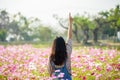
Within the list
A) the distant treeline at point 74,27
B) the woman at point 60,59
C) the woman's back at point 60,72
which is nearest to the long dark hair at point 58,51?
the woman at point 60,59

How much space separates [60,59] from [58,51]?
149 mm

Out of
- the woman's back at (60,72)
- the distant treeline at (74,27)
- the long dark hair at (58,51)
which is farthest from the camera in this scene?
the distant treeline at (74,27)

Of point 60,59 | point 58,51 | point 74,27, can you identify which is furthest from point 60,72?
point 74,27

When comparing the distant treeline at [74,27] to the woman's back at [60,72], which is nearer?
the woman's back at [60,72]

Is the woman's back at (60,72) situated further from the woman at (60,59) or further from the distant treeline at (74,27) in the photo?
the distant treeline at (74,27)

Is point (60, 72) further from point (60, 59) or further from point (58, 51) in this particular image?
point (58, 51)

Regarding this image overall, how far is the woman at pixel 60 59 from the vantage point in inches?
174

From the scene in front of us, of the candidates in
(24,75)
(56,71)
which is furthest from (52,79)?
(24,75)

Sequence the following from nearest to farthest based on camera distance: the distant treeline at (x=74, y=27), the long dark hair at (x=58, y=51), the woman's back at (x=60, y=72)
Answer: the long dark hair at (x=58, y=51) → the woman's back at (x=60, y=72) → the distant treeline at (x=74, y=27)

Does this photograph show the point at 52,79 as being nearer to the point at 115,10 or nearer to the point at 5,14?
the point at 115,10

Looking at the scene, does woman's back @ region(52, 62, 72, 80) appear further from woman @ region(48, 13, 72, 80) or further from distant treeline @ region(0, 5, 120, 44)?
distant treeline @ region(0, 5, 120, 44)

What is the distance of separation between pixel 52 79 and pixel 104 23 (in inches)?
1937

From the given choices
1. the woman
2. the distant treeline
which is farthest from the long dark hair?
the distant treeline

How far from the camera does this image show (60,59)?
448cm
